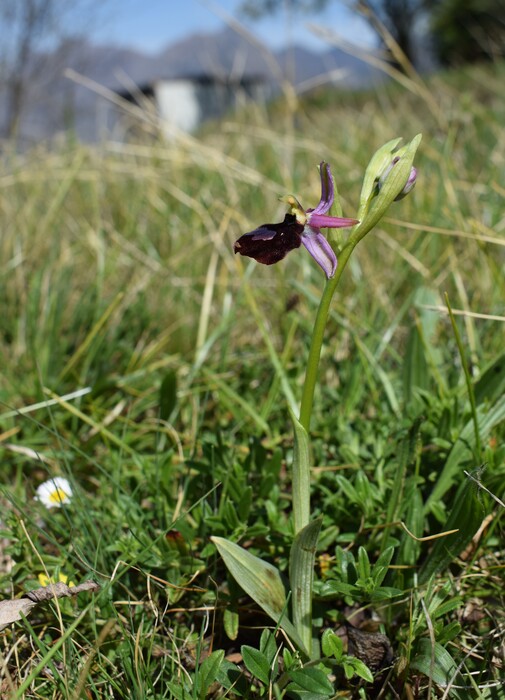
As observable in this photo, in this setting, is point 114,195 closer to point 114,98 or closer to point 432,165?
point 114,98

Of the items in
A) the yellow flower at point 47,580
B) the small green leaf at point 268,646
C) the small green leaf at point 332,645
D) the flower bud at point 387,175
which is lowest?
the small green leaf at point 332,645

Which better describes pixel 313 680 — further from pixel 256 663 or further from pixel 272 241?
A: pixel 272 241

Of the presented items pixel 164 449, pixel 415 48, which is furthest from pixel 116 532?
pixel 415 48

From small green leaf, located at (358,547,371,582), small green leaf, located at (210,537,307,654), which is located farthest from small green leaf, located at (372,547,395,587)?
small green leaf, located at (210,537,307,654)

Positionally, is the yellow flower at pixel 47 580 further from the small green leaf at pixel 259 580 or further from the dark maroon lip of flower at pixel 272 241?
the dark maroon lip of flower at pixel 272 241

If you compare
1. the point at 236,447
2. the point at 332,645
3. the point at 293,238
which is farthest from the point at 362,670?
the point at 293,238

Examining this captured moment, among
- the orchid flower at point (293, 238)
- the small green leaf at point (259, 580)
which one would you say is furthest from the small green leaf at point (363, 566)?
the orchid flower at point (293, 238)
